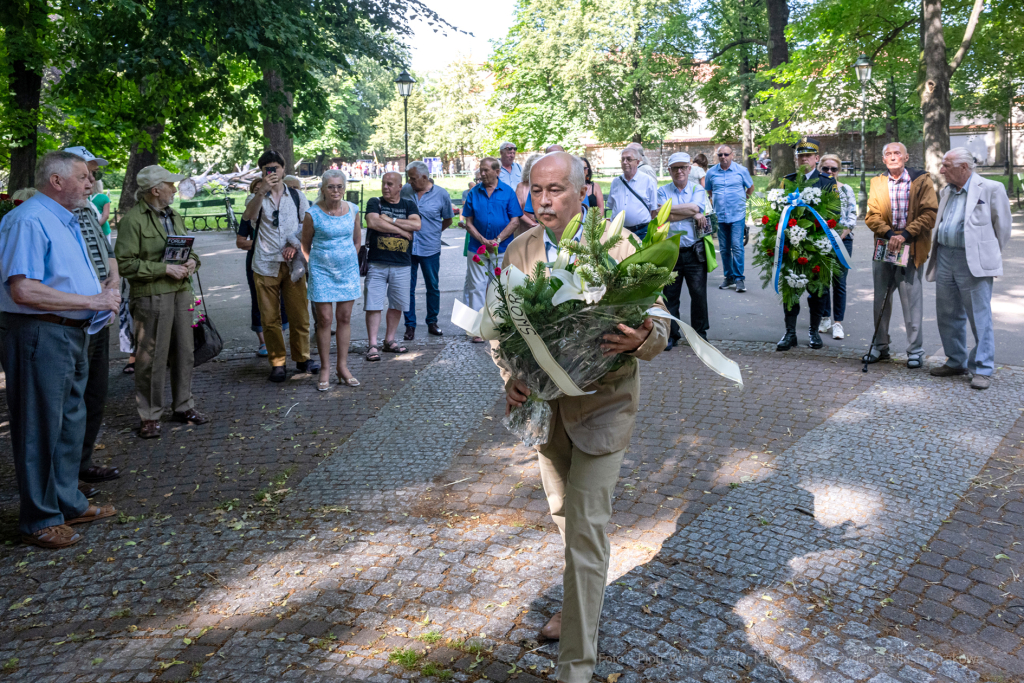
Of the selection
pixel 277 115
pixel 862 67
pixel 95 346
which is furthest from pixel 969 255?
pixel 862 67

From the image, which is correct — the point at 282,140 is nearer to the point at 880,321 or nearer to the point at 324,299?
the point at 324,299

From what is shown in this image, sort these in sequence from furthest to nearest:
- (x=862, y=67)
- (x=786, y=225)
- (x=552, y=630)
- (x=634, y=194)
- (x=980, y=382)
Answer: (x=862, y=67)
(x=634, y=194)
(x=786, y=225)
(x=980, y=382)
(x=552, y=630)

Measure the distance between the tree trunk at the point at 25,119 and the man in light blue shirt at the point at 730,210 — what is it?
29.8 ft

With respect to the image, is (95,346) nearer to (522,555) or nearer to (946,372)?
(522,555)

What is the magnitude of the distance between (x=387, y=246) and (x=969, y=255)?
19.0 ft

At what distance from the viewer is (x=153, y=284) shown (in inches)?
272

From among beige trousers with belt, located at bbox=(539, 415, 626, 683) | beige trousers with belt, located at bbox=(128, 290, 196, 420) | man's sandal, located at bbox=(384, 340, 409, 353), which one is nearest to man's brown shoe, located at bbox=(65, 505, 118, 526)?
beige trousers with belt, located at bbox=(128, 290, 196, 420)

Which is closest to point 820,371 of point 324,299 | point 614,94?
point 324,299

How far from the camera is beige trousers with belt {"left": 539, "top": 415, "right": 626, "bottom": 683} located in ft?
10.8

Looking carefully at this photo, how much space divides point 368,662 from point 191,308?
4.57 m

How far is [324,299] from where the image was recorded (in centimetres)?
822

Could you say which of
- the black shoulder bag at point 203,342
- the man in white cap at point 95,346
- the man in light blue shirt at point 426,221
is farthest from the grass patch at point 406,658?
the man in light blue shirt at point 426,221

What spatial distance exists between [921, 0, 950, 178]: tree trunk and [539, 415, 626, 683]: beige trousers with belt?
14651 millimetres

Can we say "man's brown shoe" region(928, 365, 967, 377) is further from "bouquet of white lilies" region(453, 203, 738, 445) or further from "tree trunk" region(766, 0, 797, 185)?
"tree trunk" region(766, 0, 797, 185)
